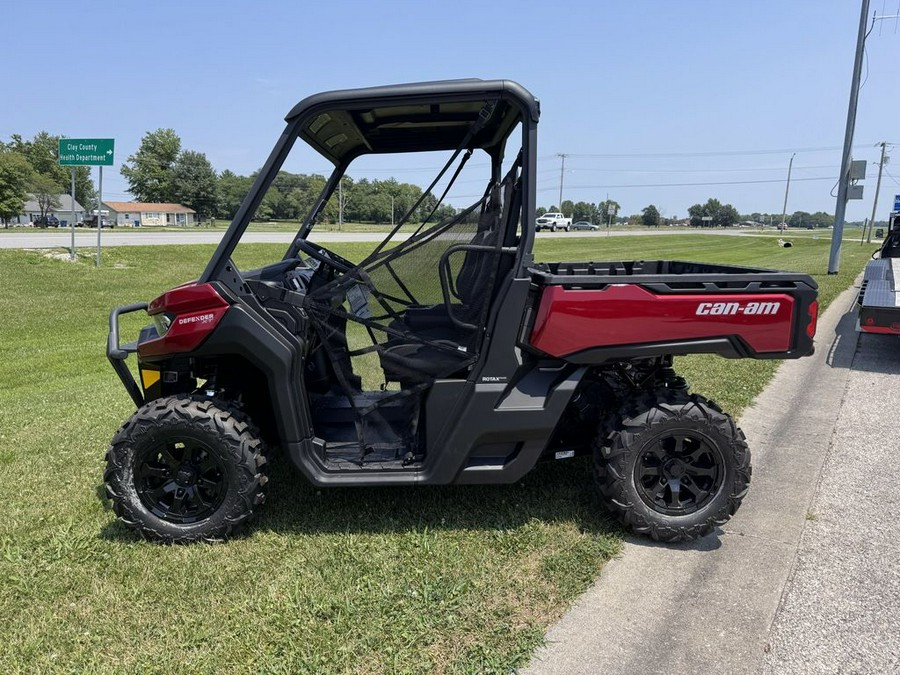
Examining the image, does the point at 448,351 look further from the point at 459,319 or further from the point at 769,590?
the point at 769,590

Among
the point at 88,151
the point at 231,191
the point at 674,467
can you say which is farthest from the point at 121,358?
the point at 88,151

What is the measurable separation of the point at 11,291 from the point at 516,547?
14.0m

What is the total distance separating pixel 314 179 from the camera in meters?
3.83

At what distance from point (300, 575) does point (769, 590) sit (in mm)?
2161

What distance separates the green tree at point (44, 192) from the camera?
66.6 m

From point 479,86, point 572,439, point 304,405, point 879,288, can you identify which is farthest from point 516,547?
point 879,288

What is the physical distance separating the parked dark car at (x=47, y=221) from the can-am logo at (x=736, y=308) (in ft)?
265

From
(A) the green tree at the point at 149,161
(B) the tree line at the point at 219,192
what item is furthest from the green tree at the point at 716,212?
(A) the green tree at the point at 149,161

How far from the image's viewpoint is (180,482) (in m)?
3.23

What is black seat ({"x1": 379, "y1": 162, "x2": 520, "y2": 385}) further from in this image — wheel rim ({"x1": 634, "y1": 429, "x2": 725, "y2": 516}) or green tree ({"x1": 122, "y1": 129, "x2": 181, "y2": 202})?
A: green tree ({"x1": 122, "y1": 129, "x2": 181, "y2": 202})

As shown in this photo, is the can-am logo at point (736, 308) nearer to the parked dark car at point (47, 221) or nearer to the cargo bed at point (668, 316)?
the cargo bed at point (668, 316)

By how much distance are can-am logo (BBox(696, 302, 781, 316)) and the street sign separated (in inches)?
597

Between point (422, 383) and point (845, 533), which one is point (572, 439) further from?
point (845, 533)

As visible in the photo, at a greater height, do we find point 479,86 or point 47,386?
point 479,86
